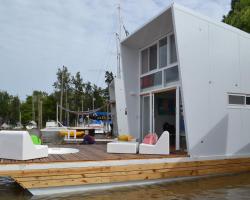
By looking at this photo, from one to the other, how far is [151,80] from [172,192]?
532 cm

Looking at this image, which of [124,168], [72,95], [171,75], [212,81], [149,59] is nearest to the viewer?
[124,168]

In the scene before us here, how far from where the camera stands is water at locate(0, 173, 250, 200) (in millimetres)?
7434

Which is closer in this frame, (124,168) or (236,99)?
(124,168)

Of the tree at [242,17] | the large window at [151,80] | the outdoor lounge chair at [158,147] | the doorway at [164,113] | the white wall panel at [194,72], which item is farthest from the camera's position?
the tree at [242,17]

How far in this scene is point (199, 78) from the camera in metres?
9.80

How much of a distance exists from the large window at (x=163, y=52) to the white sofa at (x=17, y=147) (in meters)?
5.47

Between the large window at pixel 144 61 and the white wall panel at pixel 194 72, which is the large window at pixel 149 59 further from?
the white wall panel at pixel 194 72

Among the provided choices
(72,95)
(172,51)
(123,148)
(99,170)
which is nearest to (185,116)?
(123,148)

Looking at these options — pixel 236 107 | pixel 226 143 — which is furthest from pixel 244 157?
pixel 236 107

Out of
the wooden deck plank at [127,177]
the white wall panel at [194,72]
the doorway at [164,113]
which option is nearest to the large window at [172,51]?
the white wall panel at [194,72]

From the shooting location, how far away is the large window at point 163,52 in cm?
1161

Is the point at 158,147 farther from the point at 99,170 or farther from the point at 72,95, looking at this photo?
the point at 72,95

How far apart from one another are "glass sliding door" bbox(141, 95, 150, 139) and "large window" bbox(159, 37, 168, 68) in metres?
1.68

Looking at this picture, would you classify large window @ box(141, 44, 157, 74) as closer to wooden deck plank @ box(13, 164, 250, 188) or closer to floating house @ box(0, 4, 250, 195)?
floating house @ box(0, 4, 250, 195)
